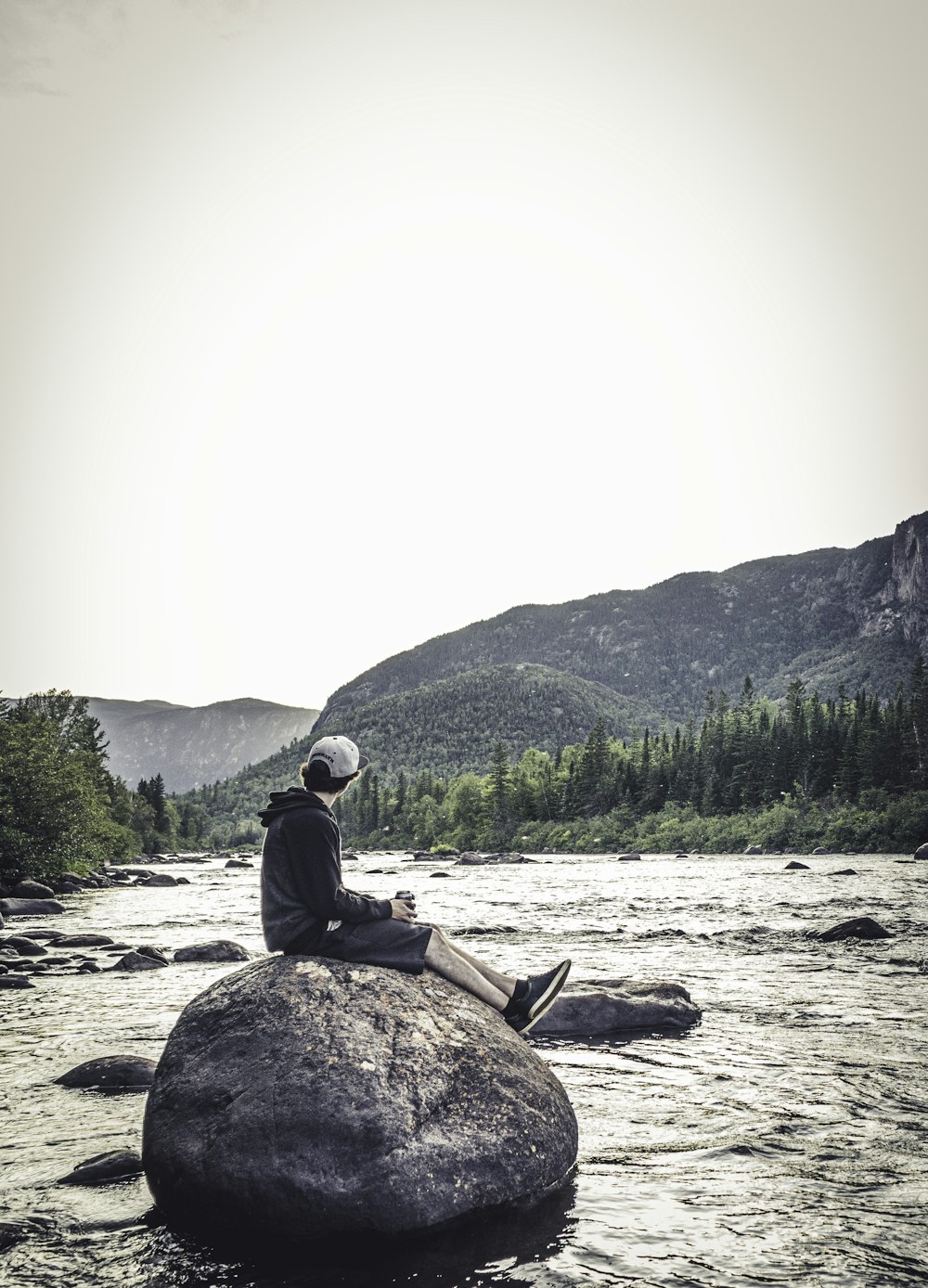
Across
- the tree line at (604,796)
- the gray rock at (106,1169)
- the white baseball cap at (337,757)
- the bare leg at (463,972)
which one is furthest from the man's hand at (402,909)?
the tree line at (604,796)

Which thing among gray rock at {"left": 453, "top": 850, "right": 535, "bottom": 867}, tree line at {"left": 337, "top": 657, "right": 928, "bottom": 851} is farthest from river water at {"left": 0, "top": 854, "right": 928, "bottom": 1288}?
gray rock at {"left": 453, "top": 850, "right": 535, "bottom": 867}

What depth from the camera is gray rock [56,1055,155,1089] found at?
1039 cm

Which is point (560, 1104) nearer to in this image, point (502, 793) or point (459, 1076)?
point (459, 1076)

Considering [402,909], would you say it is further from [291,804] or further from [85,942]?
[85,942]

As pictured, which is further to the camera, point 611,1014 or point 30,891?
point 30,891

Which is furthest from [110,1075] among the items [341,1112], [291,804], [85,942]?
[85,942]

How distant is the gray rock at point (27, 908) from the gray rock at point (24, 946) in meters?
9.99

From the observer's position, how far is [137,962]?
19.5 meters

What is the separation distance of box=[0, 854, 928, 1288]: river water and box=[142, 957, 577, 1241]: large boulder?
0.80ft

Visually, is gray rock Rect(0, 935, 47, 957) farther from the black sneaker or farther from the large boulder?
the black sneaker

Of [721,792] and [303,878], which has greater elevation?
[303,878]

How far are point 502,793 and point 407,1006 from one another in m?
128

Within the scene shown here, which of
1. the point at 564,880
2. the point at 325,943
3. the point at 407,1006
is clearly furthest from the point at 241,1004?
the point at 564,880

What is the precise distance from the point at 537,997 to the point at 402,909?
5.84ft
